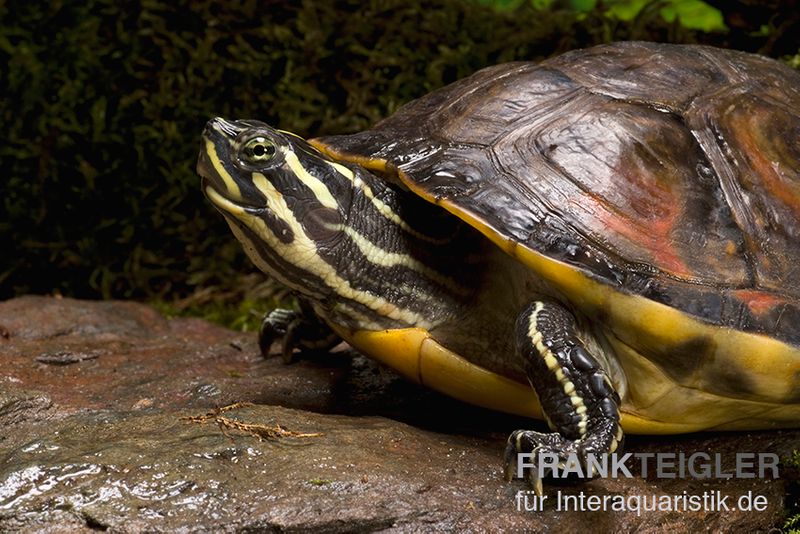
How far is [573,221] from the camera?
2914mm

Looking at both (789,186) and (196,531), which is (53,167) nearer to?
(196,531)

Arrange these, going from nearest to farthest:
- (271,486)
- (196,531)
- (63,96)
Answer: (196,531) → (271,486) → (63,96)

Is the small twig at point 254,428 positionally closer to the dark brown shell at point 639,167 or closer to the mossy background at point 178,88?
the dark brown shell at point 639,167

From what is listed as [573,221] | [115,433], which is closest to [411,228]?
[573,221]

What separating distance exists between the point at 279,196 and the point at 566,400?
45.2 inches

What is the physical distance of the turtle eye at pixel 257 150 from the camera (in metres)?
2.93

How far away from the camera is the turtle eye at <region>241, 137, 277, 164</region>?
9.61 feet

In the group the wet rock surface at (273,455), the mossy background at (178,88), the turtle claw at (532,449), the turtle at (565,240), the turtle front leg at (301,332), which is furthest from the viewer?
the mossy background at (178,88)

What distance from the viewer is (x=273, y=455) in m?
2.62

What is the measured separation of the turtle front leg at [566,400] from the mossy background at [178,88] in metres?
2.83

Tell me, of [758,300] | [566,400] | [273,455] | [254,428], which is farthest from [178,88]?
[758,300]

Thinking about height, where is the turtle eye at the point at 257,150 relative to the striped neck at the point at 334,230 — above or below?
above

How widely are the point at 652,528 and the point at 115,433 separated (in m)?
1.68

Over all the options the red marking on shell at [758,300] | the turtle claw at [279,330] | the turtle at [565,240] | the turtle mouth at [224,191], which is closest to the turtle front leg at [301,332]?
the turtle claw at [279,330]
